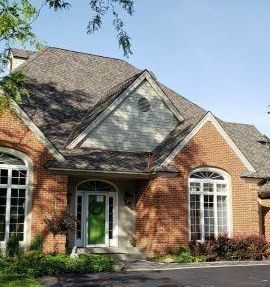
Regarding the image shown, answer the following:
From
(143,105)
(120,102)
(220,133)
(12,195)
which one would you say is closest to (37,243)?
(12,195)

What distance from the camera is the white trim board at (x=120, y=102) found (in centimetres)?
2012

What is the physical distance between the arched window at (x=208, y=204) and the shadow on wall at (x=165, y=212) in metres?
0.59

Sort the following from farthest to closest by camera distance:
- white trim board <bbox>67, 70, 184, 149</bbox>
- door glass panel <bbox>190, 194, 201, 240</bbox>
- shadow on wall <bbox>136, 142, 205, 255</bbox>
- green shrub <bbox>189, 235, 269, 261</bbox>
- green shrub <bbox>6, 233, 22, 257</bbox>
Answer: white trim board <bbox>67, 70, 184, 149</bbox>
door glass panel <bbox>190, 194, 201, 240</bbox>
shadow on wall <bbox>136, 142, 205, 255</bbox>
green shrub <bbox>189, 235, 269, 261</bbox>
green shrub <bbox>6, 233, 22, 257</bbox>

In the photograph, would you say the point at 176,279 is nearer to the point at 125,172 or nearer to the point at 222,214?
the point at 125,172

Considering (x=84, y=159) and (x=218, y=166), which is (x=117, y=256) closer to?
(x=84, y=159)

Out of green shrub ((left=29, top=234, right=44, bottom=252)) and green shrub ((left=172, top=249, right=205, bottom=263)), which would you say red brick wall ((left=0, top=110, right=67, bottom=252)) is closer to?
green shrub ((left=29, top=234, right=44, bottom=252))

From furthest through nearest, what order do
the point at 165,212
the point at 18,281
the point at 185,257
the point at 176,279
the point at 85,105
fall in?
the point at 85,105
the point at 165,212
the point at 185,257
the point at 176,279
the point at 18,281

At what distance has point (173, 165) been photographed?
19219 millimetres

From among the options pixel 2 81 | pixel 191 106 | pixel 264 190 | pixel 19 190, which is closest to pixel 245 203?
pixel 264 190

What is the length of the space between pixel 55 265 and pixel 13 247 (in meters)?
2.92

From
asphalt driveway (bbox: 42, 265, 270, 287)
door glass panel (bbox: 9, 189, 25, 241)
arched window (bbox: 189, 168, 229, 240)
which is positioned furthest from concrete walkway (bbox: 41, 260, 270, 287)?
door glass panel (bbox: 9, 189, 25, 241)

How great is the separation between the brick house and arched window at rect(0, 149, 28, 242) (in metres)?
0.04

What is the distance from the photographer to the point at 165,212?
61.5 feet

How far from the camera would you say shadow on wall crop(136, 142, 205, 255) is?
1856 cm
